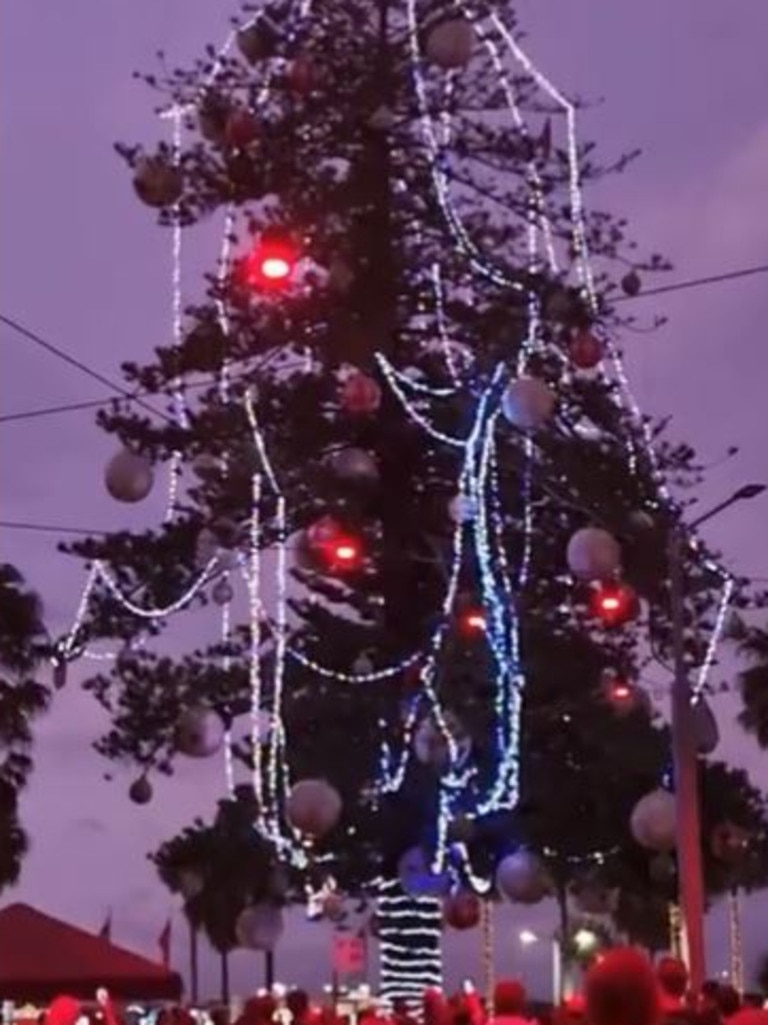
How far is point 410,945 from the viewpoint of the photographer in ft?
95.8

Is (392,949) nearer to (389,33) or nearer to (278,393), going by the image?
(278,393)

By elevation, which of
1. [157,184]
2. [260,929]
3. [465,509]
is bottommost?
[260,929]

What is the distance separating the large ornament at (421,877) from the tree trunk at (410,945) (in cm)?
118

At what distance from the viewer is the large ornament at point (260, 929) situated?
26812 mm

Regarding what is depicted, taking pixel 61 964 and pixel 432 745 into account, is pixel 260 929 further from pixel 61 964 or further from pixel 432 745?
pixel 61 964

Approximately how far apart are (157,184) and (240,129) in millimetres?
1294

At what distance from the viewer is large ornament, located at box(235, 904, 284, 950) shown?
2681 cm

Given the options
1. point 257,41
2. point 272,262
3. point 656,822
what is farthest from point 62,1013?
point 257,41

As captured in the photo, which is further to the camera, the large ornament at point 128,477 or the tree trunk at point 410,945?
the tree trunk at point 410,945

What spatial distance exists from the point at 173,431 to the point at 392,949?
284 inches

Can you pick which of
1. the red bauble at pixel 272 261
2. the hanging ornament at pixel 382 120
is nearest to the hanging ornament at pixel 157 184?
the red bauble at pixel 272 261

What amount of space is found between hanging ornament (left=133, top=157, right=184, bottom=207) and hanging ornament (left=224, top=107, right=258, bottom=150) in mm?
856

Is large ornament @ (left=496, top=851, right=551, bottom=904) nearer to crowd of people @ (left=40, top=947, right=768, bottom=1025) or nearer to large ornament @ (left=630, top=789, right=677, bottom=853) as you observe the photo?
large ornament @ (left=630, top=789, right=677, bottom=853)

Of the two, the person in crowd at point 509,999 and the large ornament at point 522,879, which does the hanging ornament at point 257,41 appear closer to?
the large ornament at point 522,879
